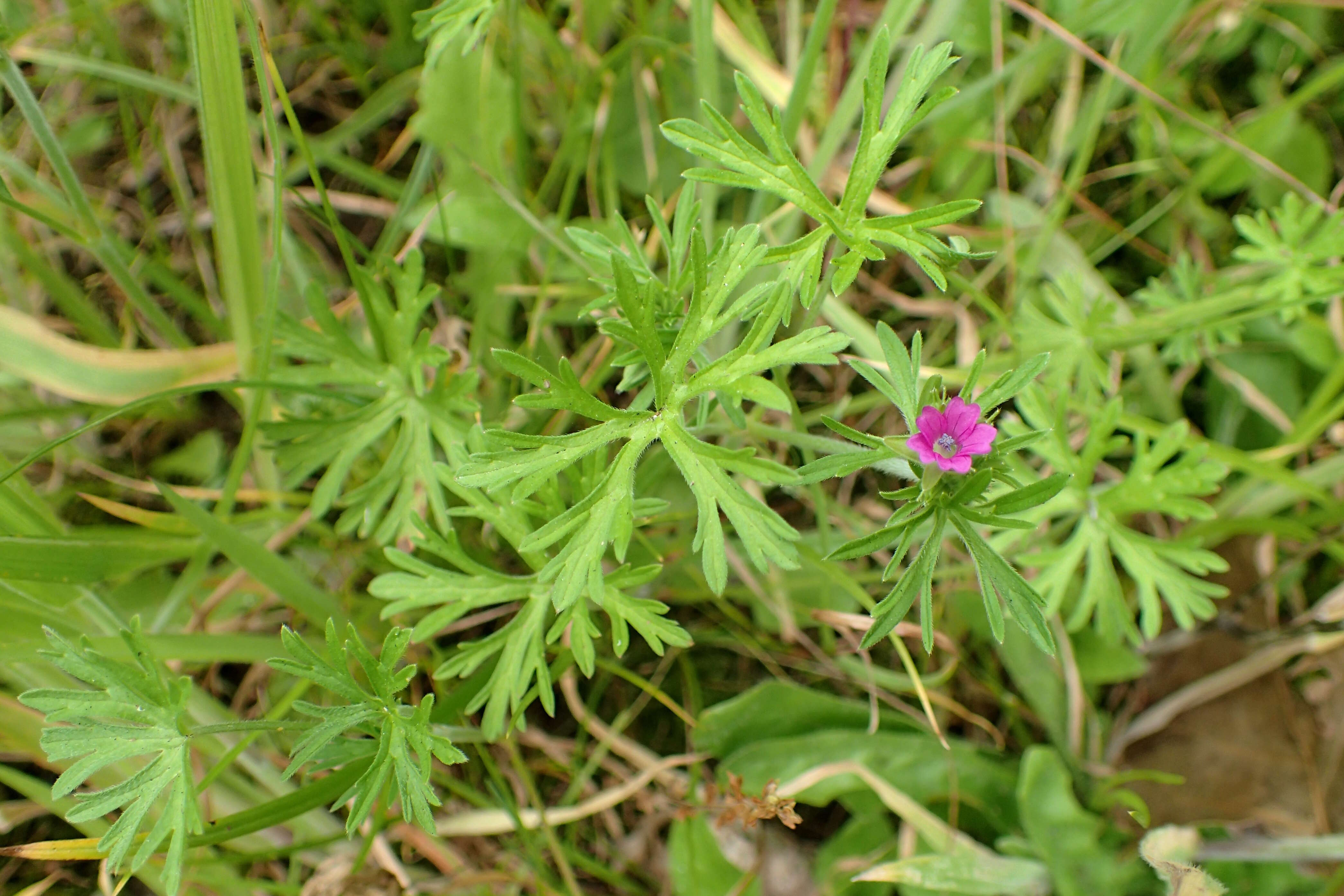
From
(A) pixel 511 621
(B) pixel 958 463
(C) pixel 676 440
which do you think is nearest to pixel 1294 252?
(B) pixel 958 463

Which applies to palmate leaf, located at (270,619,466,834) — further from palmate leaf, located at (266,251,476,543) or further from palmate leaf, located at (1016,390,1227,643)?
palmate leaf, located at (1016,390,1227,643)

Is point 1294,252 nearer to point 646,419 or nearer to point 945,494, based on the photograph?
point 945,494

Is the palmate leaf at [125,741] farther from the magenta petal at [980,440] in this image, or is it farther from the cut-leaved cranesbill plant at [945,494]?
the magenta petal at [980,440]

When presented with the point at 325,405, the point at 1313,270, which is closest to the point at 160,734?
the point at 325,405

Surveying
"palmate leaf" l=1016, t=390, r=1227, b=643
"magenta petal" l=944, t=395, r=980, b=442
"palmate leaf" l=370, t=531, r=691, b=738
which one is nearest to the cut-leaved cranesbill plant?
"magenta petal" l=944, t=395, r=980, b=442

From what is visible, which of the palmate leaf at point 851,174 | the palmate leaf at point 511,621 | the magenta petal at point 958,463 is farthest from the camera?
the palmate leaf at point 511,621

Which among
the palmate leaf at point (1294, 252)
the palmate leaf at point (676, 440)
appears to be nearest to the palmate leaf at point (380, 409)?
the palmate leaf at point (676, 440)

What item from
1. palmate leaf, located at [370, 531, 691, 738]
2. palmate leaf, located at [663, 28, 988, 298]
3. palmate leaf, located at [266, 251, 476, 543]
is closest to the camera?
palmate leaf, located at [663, 28, 988, 298]
